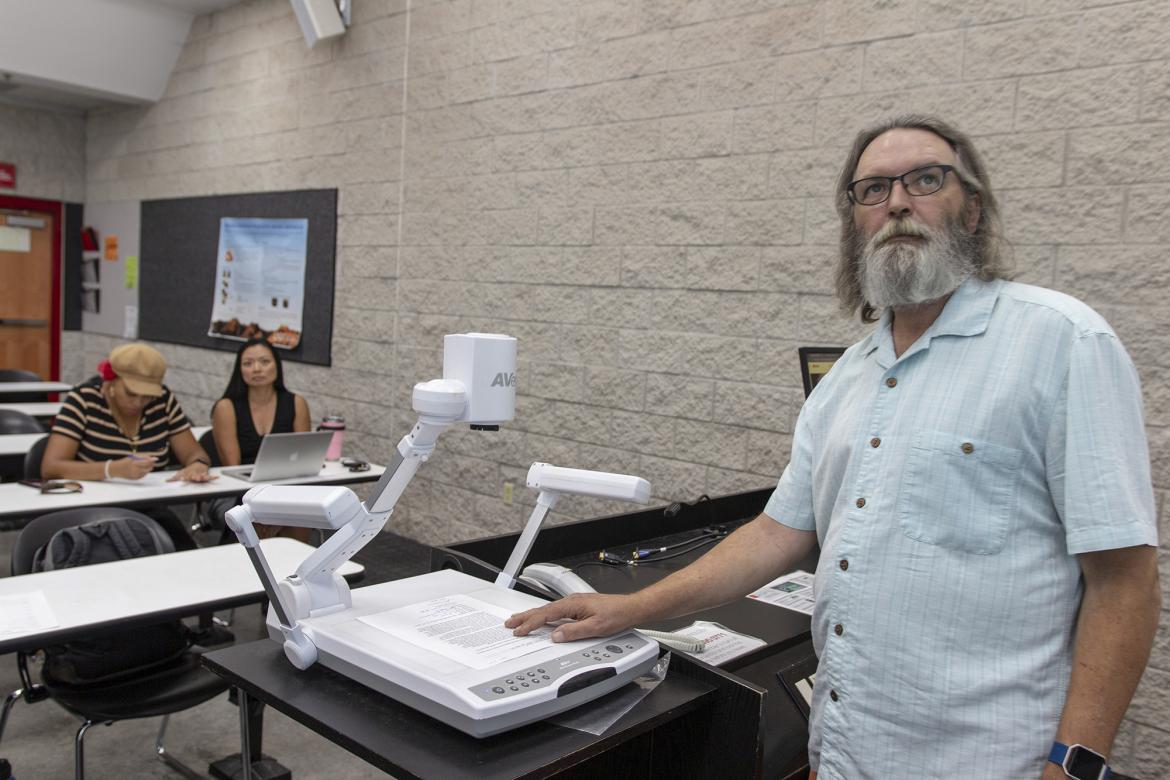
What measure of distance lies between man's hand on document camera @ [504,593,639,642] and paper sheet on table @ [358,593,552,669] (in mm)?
16

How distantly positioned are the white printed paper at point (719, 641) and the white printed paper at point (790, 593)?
17 cm

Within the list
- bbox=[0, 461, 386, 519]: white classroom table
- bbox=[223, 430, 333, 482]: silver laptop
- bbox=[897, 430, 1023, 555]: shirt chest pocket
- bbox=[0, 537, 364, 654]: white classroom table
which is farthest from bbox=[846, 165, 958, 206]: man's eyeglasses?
bbox=[223, 430, 333, 482]: silver laptop

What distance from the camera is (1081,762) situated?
41.0 inches

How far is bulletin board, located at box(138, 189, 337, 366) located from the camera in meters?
5.39

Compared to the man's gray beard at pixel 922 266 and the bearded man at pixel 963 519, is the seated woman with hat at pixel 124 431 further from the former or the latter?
the man's gray beard at pixel 922 266

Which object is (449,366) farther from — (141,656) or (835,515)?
(141,656)

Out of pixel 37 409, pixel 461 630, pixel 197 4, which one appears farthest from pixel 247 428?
pixel 197 4

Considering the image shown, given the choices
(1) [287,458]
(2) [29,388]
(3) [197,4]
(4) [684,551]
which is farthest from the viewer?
(3) [197,4]

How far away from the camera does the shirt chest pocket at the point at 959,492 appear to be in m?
1.11

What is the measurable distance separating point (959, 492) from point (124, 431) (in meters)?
3.28

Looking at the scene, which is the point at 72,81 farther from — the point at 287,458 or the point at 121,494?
the point at 121,494

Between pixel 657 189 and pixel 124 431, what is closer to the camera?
pixel 124 431

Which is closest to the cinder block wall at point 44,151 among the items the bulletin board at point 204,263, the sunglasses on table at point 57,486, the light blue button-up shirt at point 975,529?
the bulletin board at point 204,263

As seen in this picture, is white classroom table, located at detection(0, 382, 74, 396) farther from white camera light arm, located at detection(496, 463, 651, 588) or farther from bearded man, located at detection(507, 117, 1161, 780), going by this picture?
bearded man, located at detection(507, 117, 1161, 780)
